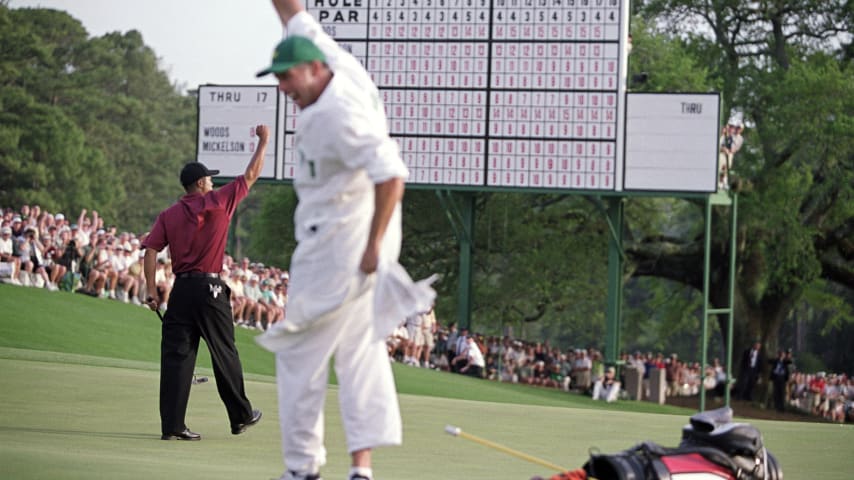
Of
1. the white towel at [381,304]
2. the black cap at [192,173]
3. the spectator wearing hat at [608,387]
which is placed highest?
the black cap at [192,173]

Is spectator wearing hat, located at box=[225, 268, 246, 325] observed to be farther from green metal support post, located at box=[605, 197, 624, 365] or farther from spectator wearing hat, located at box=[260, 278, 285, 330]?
green metal support post, located at box=[605, 197, 624, 365]

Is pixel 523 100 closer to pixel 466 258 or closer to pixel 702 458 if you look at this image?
pixel 466 258

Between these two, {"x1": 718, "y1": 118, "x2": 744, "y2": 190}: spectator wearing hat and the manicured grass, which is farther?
{"x1": 718, "y1": 118, "x2": 744, "y2": 190}: spectator wearing hat

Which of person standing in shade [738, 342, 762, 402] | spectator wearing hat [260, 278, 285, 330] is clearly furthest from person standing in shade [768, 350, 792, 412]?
spectator wearing hat [260, 278, 285, 330]

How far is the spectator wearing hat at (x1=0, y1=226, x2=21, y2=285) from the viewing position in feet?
80.5

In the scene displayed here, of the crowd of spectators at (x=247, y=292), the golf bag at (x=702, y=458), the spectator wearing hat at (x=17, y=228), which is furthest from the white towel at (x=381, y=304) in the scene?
the spectator wearing hat at (x=17, y=228)

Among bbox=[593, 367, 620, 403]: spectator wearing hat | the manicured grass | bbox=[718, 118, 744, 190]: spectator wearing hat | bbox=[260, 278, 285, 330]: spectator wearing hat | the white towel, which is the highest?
bbox=[718, 118, 744, 190]: spectator wearing hat

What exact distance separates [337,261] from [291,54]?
36.1 inches

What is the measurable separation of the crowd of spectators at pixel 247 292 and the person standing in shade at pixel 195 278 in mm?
12165

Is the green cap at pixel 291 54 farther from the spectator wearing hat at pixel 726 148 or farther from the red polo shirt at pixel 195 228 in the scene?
the spectator wearing hat at pixel 726 148

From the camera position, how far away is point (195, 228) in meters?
9.58

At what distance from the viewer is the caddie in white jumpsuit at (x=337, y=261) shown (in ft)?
19.0

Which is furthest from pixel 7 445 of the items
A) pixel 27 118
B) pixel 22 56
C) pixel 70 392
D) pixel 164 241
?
pixel 22 56

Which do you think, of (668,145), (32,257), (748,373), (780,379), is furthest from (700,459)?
(748,373)
